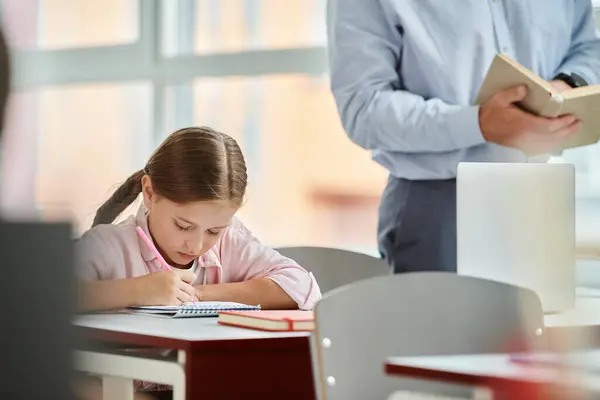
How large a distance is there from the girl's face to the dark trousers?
42cm

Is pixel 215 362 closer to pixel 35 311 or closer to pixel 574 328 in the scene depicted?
pixel 574 328

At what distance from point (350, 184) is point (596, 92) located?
156 cm

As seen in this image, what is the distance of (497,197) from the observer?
1803 millimetres

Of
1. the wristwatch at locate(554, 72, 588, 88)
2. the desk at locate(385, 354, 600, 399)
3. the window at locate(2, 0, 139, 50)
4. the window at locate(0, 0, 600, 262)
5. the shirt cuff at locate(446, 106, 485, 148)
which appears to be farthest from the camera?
the window at locate(2, 0, 139, 50)

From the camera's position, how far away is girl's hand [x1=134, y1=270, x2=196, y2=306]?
2.00 metres

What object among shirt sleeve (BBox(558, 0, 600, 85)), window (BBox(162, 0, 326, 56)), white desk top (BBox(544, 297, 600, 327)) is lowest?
white desk top (BBox(544, 297, 600, 327))

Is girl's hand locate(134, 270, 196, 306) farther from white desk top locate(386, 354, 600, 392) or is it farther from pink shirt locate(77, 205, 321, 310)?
white desk top locate(386, 354, 600, 392)

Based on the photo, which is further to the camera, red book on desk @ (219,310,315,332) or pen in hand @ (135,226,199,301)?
pen in hand @ (135,226,199,301)

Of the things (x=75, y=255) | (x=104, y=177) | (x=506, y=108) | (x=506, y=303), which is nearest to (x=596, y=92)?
(x=506, y=108)

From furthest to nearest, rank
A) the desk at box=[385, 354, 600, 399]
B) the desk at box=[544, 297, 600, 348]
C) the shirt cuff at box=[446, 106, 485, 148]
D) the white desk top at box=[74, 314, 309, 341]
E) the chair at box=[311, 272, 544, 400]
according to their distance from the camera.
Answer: the shirt cuff at box=[446, 106, 485, 148]
the desk at box=[544, 297, 600, 348]
the white desk top at box=[74, 314, 309, 341]
the chair at box=[311, 272, 544, 400]
the desk at box=[385, 354, 600, 399]

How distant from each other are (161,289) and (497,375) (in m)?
1.19

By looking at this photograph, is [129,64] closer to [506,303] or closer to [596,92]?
[596,92]

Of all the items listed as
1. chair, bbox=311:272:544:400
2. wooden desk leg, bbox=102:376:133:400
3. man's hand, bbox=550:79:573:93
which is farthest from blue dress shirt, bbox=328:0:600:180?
wooden desk leg, bbox=102:376:133:400

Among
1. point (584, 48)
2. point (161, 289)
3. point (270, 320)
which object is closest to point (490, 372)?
point (270, 320)
